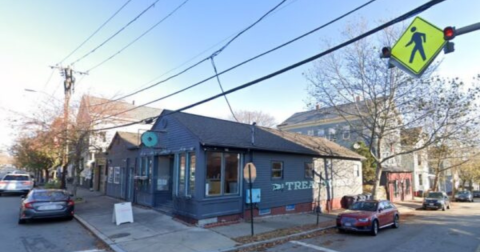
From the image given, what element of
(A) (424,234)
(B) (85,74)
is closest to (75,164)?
(B) (85,74)

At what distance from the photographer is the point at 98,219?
44.8 feet

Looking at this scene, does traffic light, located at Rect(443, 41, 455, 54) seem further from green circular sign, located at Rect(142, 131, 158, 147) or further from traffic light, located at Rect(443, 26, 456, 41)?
green circular sign, located at Rect(142, 131, 158, 147)

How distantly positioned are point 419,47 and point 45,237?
12393 millimetres

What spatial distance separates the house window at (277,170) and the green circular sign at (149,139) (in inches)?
249

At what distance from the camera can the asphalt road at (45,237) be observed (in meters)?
→ 9.30

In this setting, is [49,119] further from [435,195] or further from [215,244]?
[435,195]

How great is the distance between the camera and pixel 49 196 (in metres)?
13.1

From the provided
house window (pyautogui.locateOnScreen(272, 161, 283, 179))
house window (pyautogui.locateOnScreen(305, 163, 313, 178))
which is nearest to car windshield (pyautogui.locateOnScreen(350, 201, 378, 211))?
house window (pyautogui.locateOnScreen(272, 161, 283, 179))

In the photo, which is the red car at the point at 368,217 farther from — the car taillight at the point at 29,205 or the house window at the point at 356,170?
the car taillight at the point at 29,205

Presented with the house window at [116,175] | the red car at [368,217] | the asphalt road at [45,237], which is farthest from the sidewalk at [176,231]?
the house window at [116,175]

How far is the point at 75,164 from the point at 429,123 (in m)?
24.0

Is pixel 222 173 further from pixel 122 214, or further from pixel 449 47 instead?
pixel 449 47

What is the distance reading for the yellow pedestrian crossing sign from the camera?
5312 millimetres

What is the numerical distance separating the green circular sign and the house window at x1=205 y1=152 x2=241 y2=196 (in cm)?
355
